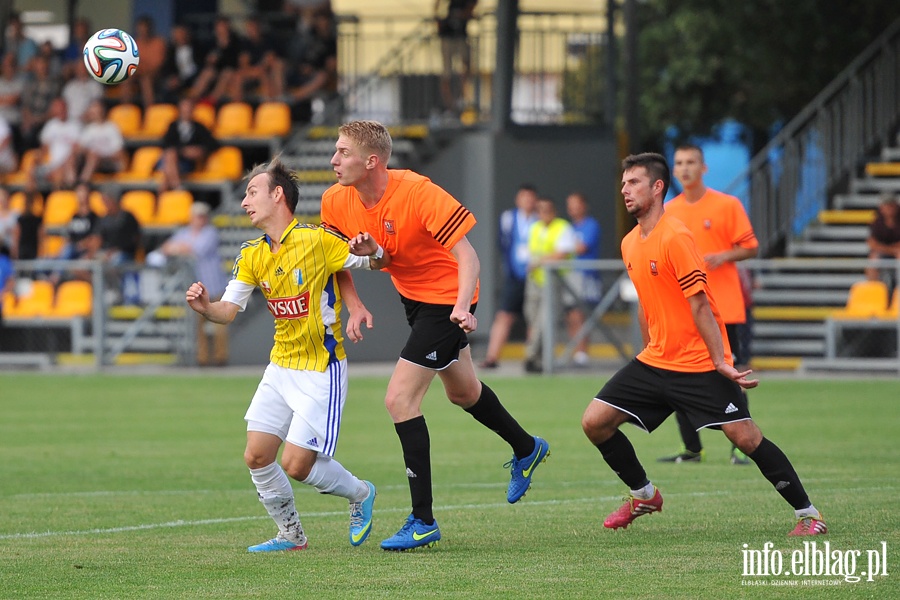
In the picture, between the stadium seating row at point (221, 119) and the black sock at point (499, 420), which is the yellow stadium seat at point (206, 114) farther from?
the black sock at point (499, 420)

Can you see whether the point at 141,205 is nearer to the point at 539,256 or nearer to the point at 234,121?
the point at 234,121

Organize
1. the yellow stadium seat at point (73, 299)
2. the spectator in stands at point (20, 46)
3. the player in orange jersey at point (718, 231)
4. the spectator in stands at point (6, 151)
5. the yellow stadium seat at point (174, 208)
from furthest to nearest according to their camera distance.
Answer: the spectator in stands at point (20, 46) < the spectator in stands at point (6, 151) < the yellow stadium seat at point (174, 208) < the yellow stadium seat at point (73, 299) < the player in orange jersey at point (718, 231)

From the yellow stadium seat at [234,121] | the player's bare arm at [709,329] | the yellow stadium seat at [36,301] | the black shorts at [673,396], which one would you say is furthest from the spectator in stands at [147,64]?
the player's bare arm at [709,329]

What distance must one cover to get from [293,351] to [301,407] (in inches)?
11.9

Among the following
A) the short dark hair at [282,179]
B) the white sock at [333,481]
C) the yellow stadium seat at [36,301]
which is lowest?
the yellow stadium seat at [36,301]

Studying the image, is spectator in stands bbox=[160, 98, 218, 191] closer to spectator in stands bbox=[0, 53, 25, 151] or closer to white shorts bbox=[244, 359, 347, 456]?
spectator in stands bbox=[0, 53, 25, 151]

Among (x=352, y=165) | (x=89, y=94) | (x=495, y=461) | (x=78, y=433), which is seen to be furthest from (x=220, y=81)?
(x=352, y=165)

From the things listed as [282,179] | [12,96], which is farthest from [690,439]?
[12,96]

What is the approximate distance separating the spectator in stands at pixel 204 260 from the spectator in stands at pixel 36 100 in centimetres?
585

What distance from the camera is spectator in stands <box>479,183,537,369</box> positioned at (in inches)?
824

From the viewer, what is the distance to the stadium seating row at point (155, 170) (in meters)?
24.8

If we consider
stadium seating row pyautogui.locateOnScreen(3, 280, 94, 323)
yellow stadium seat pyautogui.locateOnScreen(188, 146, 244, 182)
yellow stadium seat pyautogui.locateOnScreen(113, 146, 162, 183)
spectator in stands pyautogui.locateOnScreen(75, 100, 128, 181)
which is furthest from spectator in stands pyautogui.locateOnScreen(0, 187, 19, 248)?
yellow stadium seat pyautogui.locateOnScreen(188, 146, 244, 182)

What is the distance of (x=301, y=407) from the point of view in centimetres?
741

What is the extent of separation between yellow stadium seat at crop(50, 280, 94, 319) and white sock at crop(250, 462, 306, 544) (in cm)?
1486
